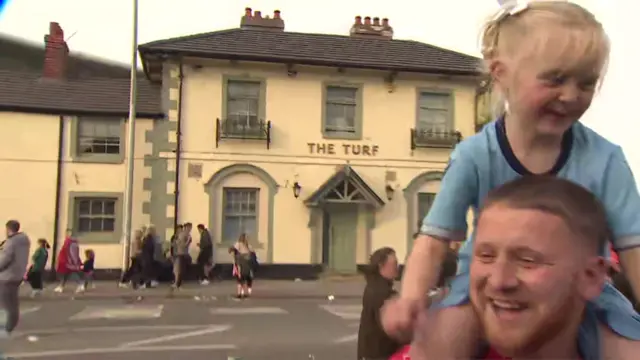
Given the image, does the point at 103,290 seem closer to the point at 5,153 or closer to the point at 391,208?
the point at 5,153

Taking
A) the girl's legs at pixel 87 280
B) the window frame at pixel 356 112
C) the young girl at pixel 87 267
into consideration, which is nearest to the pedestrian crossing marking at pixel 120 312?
the girl's legs at pixel 87 280

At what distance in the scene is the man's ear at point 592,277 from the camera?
1.09 metres

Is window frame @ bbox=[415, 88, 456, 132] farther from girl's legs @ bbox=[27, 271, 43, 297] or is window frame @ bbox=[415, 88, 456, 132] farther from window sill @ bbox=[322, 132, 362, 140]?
girl's legs @ bbox=[27, 271, 43, 297]

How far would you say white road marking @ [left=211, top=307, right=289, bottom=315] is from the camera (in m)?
13.0

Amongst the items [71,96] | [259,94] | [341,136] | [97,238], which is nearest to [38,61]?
[71,96]

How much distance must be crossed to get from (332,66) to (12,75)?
1058cm

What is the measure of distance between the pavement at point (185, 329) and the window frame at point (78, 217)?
4670 millimetres

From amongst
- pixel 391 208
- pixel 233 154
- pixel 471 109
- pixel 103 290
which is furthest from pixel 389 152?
pixel 103 290

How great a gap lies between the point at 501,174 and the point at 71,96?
2128 cm

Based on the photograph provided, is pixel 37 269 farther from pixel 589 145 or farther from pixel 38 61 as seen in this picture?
pixel 589 145

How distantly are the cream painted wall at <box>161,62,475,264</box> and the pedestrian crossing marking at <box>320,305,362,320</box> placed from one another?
6.04 m

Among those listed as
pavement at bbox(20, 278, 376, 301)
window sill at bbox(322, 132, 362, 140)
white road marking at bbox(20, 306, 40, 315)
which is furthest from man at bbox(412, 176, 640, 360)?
window sill at bbox(322, 132, 362, 140)

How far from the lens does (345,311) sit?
13672mm

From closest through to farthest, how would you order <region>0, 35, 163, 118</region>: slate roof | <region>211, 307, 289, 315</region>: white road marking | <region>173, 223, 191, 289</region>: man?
1. <region>211, 307, 289, 315</region>: white road marking
2. <region>173, 223, 191, 289</region>: man
3. <region>0, 35, 163, 118</region>: slate roof
